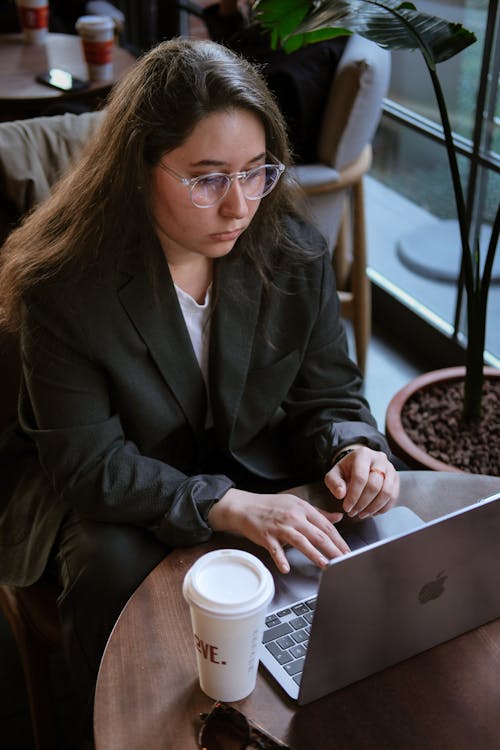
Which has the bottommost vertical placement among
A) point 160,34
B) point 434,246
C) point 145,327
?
point 434,246

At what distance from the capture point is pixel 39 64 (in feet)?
10.7

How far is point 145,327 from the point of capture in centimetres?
145

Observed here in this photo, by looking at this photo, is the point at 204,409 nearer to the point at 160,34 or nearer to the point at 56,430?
the point at 56,430

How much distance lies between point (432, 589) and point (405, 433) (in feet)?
3.38

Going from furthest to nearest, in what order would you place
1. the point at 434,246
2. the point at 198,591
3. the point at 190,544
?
the point at 434,246
the point at 190,544
the point at 198,591

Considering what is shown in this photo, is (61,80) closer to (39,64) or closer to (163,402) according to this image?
(39,64)

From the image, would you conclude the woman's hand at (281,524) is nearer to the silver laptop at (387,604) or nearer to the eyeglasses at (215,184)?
the silver laptop at (387,604)

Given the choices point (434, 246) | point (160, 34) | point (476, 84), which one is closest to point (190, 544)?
point (476, 84)

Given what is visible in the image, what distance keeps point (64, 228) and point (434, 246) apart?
2.20 metres

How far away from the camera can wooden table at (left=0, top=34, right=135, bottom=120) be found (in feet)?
9.80

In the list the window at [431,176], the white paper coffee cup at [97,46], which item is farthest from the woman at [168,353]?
the white paper coffee cup at [97,46]

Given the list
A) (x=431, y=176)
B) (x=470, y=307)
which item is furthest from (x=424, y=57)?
(x=431, y=176)

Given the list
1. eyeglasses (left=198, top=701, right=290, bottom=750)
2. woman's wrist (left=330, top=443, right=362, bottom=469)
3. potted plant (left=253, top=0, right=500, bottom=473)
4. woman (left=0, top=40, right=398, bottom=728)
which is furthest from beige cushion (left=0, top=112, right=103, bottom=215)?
eyeglasses (left=198, top=701, right=290, bottom=750)

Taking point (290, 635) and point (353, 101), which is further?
point (353, 101)
